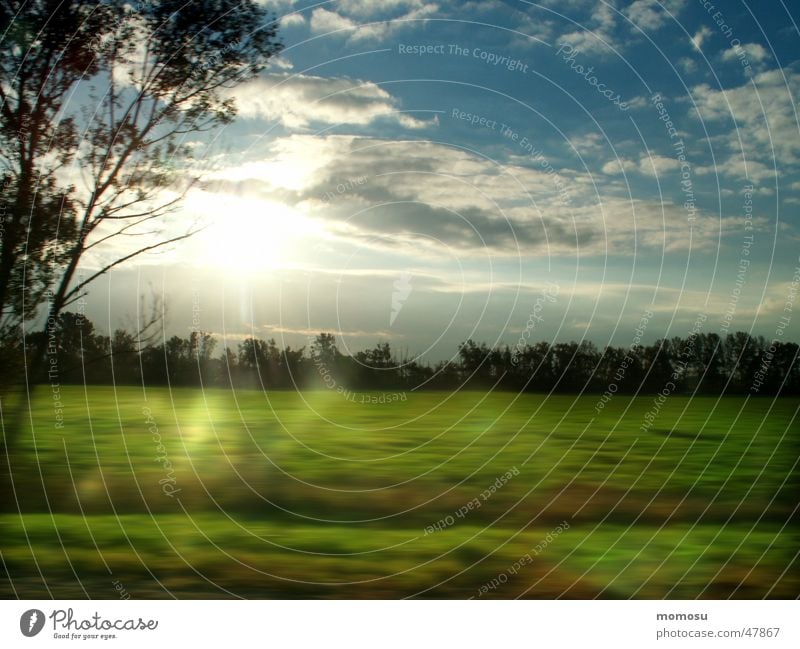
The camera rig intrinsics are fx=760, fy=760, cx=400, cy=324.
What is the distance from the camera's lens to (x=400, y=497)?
4.97 m

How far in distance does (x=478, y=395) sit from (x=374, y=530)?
4.42ft

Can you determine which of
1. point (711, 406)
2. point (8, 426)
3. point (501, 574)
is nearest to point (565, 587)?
point (501, 574)

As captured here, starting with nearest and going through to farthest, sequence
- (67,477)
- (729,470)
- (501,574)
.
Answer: (501,574), (67,477), (729,470)

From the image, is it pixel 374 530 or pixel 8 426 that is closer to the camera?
pixel 374 530

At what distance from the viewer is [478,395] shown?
18.0 ft

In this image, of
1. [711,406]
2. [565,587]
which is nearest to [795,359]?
[711,406]

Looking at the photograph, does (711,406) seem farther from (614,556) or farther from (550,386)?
(614,556)

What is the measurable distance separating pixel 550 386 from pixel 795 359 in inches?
69.9

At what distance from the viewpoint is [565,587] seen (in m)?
4.38

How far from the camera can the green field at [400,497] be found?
14.3 feet

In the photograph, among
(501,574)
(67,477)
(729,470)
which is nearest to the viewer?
(501,574)

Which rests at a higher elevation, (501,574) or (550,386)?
(550,386)

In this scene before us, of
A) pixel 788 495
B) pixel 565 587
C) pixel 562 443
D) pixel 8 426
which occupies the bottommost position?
pixel 565 587

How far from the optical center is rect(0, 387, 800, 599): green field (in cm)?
437
